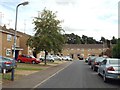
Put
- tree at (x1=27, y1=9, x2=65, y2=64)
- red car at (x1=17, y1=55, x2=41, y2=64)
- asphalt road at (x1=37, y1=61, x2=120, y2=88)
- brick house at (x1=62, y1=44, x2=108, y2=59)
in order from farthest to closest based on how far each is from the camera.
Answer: brick house at (x1=62, y1=44, x2=108, y2=59) → red car at (x1=17, y1=55, x2=41, y2=64) → tree at (x1=27, y1=9, x2=65, y2=64) → asphalt road at (x1=37, y1=61, x2=120, y2=88)

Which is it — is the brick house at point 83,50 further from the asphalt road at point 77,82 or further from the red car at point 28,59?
the asphalt road at point 77,82

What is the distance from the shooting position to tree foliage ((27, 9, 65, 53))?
45.2 meters

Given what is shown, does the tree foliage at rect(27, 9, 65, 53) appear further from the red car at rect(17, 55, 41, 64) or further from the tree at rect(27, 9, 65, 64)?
the red car at rect(17, 55, 41, 64)

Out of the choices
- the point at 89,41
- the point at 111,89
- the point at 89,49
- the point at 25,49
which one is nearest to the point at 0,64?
the point at 111,89

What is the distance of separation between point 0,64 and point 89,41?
153536mm

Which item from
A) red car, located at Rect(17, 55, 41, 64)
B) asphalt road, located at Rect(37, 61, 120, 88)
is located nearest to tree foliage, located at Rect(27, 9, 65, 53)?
red car, located at Rect(17, 55, 41, 64)

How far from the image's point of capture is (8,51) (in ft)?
174

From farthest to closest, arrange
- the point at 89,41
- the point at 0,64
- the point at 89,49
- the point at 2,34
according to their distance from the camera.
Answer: the point at 89,41 < the point at 89,49 < the point at 2,34 < the point at 0,64

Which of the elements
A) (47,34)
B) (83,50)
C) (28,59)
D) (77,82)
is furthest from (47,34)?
(83,50)

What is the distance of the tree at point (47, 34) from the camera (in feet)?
148

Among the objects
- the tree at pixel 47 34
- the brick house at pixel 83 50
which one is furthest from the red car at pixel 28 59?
the brick house at pixel 83 50

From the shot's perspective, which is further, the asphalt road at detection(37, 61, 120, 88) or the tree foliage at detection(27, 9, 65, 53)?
the tree foliage at detection(27, 9, 65, 53)

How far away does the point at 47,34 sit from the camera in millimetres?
45531

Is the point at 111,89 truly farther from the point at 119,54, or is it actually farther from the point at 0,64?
the point at 119,54
